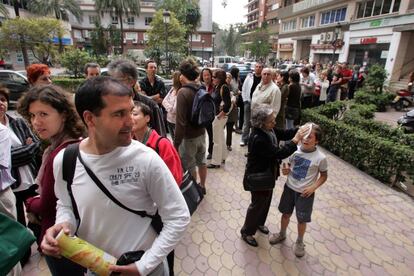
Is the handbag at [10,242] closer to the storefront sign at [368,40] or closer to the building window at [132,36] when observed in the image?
the storefront sign at [368,40]

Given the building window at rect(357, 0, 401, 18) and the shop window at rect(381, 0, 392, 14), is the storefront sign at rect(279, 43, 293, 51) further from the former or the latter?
the shop window at rect(381, 0, 392, 14)

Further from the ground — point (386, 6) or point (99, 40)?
point (386, 6)

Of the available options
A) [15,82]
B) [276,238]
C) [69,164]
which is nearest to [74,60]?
[15,82]

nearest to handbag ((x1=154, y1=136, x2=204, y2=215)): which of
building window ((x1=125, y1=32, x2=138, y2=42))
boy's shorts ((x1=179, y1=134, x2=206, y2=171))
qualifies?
boy's shorts ((x1=179, y1=134, x2=206, y2=171))

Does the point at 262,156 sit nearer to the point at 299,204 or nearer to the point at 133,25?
the point at 299,204

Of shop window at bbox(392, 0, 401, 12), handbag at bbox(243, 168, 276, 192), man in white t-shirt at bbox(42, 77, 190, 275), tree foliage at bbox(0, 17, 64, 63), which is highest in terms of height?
shop window at bbox(392, 0, 401, 12)

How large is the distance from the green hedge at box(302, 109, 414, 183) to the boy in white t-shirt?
2631 mm

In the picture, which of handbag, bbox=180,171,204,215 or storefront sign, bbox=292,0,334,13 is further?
storefront sign, bbox=292,0,334,13

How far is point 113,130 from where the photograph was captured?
1.09m

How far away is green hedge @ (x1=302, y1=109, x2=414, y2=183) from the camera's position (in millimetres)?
4281

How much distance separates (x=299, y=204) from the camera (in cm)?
271

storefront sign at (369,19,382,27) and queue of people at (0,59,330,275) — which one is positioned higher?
storefront sign at (369,19,382,27)

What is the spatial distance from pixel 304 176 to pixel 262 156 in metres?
0.51

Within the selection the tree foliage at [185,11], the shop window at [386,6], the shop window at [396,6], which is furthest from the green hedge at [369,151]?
the tree foliage at [185,11]
